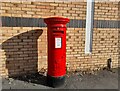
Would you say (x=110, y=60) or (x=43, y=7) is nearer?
(x=43, y=7)

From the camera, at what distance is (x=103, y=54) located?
6246 millimetres

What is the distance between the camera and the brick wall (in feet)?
17.4

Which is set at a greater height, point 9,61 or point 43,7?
point 43,7

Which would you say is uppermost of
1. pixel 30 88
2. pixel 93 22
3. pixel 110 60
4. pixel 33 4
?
pixel 33 4

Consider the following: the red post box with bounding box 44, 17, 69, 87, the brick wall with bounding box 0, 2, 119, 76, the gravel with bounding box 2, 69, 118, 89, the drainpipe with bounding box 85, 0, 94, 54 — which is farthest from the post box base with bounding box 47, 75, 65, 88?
the drainpipe with bounding box 85, 0, 94, 54

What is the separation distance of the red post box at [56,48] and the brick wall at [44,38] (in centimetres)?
77

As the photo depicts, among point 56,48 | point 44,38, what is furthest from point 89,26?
point 56,48

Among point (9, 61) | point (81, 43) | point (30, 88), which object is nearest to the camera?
point (30, 88)

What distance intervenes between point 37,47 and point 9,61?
84 centimetres

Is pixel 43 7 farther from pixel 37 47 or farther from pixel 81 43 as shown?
pixel 81 43

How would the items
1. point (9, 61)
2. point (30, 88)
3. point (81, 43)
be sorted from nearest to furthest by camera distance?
1. point (30, 88)
2. point (9, 61)
3. point (81, 43)

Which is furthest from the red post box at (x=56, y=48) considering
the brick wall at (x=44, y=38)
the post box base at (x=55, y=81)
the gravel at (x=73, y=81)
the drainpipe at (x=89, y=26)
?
the drainpipe at (x=89, y=26)

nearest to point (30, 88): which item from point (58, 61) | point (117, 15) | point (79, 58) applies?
point (58, 61)

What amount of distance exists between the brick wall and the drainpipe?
0.12 m
